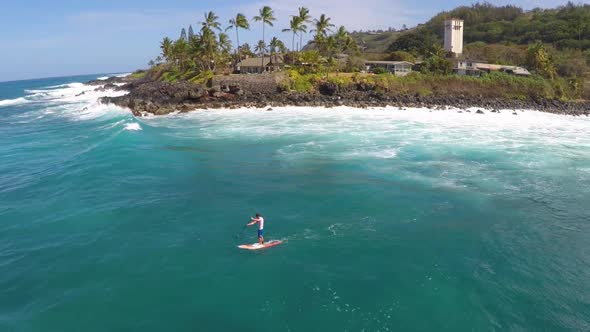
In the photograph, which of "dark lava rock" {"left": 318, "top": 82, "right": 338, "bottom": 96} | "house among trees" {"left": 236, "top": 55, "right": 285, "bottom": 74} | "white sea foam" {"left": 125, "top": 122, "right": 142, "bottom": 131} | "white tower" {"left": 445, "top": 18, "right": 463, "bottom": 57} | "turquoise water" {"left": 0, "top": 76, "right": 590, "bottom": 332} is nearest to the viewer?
"turquoise water" {"left": 0, "top": 76, "right": 590, "bottom": 332}

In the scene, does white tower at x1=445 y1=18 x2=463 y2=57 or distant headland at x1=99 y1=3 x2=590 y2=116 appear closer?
Result: distant headland at x1=99 y1=3 x2=590 y2=116

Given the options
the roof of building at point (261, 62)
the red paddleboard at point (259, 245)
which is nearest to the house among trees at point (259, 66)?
the roof of building at point (261, 62)

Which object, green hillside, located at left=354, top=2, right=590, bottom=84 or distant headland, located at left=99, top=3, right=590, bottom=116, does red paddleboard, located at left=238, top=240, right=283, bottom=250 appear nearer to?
distant headland, located at left=99, top=3, right=590, bottom=116

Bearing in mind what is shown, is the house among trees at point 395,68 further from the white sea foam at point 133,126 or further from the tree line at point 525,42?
the white sea foam at point 133,126

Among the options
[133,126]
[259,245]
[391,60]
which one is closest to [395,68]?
[391,60]

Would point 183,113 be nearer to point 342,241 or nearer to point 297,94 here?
point 297,94

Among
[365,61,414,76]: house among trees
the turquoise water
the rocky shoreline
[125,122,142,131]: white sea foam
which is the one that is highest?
[365,61,414,76]: house among trees

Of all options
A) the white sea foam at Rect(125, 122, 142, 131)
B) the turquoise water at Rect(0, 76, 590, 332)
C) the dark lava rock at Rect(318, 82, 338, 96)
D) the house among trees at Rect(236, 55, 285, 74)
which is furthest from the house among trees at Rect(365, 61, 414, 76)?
the white sea foam at Rect(125, 122, 142, 131)
